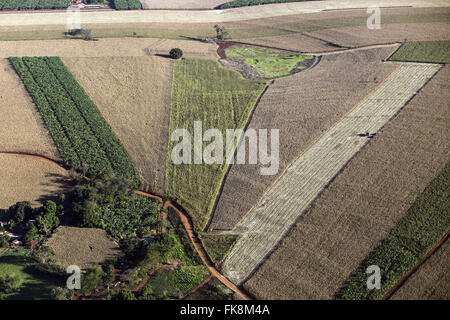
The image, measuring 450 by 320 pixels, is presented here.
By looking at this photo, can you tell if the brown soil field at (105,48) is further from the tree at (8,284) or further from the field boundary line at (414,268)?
the field boundary line at (414,268)

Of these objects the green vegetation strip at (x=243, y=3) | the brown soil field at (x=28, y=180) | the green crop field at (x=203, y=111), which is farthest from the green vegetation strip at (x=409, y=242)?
the green vegetation strip at (x=243, y=3)

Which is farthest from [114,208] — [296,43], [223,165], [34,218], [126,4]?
[126,4]

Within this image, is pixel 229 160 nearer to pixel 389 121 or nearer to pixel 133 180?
pixel 133 180

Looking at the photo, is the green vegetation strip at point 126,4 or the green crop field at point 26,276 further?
the green vegetation strip at point 126,4

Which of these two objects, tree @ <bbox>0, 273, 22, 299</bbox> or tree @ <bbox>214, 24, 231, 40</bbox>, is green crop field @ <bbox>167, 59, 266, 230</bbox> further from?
tree @ <bbox>0, 273, 22, 299</bbox>

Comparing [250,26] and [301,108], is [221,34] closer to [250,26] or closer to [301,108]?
[250,26]
